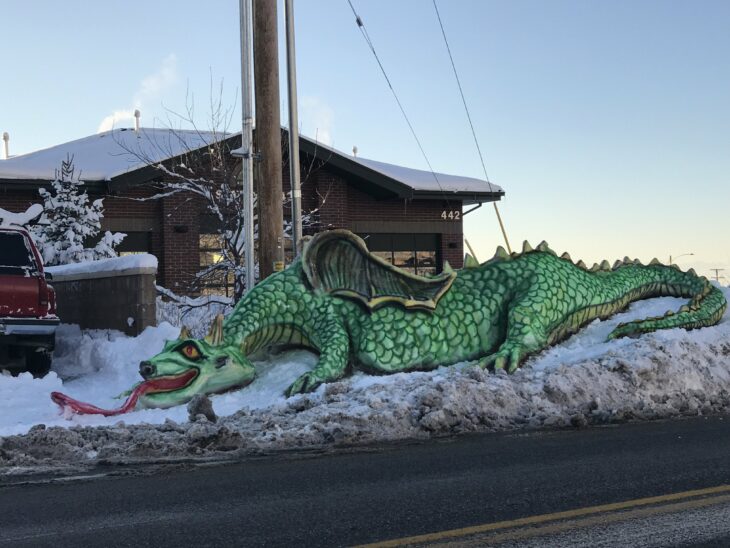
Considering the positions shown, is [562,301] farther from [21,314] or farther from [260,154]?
[21,314]

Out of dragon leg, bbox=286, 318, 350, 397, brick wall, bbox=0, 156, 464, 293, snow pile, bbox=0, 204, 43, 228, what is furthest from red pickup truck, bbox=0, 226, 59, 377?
brick wall, bbox=0, 156, 464, 293

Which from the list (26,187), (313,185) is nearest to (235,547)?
(26,187)

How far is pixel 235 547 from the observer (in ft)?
13.5

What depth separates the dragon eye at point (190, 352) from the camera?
9461mm

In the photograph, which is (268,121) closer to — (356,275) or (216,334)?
(356,275)

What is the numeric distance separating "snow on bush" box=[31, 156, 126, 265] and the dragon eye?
10901 mm

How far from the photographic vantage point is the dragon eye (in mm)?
9461

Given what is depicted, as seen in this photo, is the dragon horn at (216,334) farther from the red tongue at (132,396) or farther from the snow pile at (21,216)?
the snow pile at (21,216)

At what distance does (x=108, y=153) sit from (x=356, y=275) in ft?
49.1

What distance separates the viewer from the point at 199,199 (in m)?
22.6

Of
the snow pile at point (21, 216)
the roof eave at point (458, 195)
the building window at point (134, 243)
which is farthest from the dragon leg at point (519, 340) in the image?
the building window at point (134, 243)

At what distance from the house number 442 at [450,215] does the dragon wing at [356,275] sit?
14.9 meters

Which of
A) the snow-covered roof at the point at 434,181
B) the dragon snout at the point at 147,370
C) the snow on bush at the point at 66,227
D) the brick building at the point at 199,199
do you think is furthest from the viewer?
the snow-covered roof at the point at 434,181

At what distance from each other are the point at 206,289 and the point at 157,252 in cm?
167
